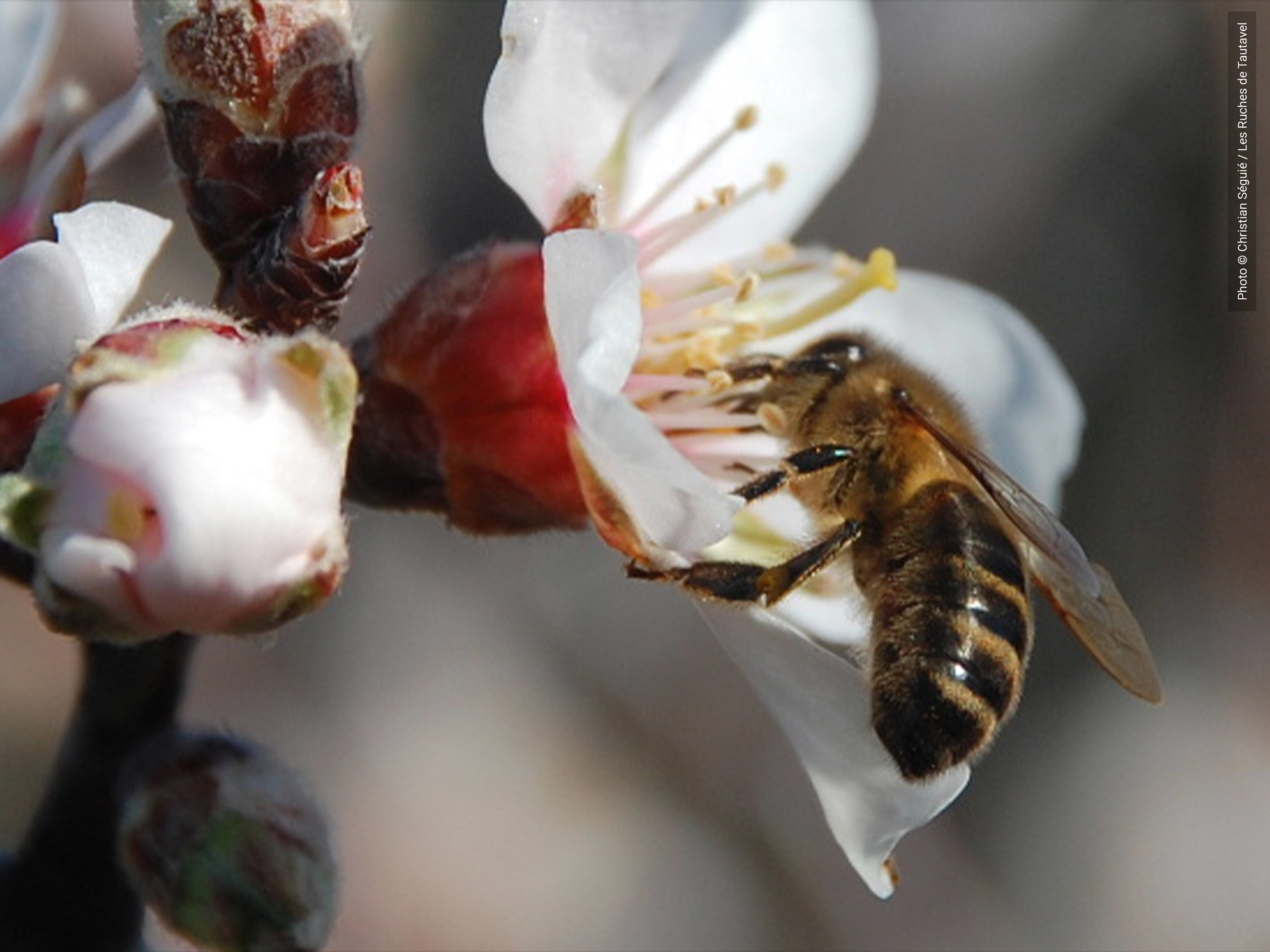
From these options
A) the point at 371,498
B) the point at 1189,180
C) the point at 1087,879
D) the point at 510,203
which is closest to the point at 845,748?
the point at 371,498

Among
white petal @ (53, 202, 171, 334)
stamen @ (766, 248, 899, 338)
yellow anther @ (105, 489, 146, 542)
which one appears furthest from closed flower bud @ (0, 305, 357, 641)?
stamen @ (766, 248, 899, 338)

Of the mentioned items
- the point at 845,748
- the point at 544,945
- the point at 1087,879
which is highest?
the point at 845,748

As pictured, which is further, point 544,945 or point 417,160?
point 417,160

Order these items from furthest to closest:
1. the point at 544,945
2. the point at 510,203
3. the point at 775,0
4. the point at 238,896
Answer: the point at 510,203 < the point at 544,945 < the point at 775,0 < the point at 238,896

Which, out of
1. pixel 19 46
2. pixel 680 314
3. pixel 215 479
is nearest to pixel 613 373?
pixel 215 479

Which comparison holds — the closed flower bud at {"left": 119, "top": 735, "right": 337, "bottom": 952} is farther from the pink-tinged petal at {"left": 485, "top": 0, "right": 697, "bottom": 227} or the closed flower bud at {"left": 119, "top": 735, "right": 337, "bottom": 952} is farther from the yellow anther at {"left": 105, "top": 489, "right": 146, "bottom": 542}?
the pink-tinged petal at {"left": 485, "top": 0, "right": 697, "bottom": 227}

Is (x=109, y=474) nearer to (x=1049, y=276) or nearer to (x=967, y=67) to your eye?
(x=1049, y=276)

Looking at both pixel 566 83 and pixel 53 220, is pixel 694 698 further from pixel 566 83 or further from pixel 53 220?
pixel 53 220

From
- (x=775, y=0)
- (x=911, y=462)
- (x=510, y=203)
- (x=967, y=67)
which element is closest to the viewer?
(x=911, y=462)
